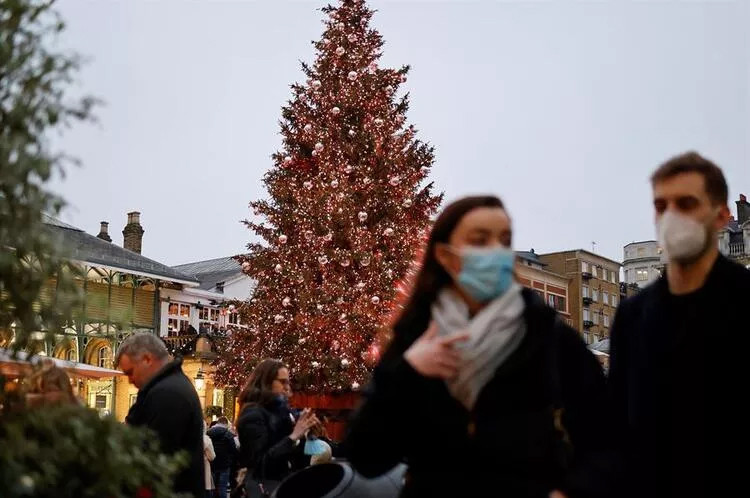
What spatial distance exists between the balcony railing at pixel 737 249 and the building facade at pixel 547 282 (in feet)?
46.2

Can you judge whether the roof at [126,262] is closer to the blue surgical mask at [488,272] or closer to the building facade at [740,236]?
the blue surgical mask at [488,272]

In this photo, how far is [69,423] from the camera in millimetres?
2262

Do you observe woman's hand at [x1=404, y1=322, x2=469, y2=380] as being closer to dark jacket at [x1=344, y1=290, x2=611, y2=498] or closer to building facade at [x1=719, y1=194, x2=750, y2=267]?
dark jacket at [x1=344, y1=290, x2=611, y2=498]

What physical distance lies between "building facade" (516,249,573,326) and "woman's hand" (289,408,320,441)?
61.2 m

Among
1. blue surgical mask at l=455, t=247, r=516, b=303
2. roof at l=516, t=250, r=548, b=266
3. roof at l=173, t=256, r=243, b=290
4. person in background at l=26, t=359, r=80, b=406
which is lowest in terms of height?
person in background at l=26, t=359, r=80, b=406

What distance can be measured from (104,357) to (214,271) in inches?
660

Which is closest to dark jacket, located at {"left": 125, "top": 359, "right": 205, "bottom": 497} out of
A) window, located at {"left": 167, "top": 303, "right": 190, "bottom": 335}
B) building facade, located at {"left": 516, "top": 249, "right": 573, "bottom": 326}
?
window, located at {"left": 167, "top": 303, "right": 190, "bottom": 335}

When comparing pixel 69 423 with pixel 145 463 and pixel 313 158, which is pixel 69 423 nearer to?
pixel 145 463

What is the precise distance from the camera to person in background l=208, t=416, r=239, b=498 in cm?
1347

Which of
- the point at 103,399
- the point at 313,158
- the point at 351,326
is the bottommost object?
the point at 103,399

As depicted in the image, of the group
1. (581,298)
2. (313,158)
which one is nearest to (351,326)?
(313,158)

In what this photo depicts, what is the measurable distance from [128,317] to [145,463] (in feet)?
1.63

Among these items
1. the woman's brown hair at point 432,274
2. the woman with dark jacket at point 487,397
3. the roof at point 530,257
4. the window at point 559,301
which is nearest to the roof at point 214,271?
the roof at point 530,257

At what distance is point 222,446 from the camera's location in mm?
13602
